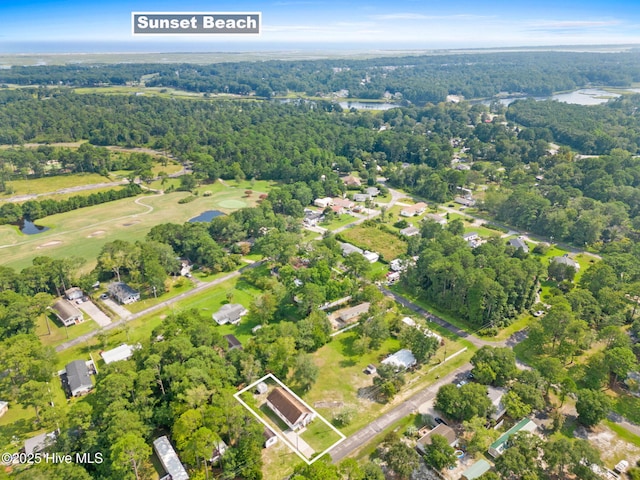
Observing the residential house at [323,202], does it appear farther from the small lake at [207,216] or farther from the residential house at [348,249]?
the residential house at [348,249]

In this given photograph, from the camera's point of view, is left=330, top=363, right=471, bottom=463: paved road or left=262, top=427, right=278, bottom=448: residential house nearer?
left=330, top=363, right=471, bottom=463: paved road

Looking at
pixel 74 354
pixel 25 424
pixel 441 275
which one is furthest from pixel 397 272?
pixel 25 424

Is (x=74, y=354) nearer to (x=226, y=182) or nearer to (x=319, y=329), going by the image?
(x=319, y=329)

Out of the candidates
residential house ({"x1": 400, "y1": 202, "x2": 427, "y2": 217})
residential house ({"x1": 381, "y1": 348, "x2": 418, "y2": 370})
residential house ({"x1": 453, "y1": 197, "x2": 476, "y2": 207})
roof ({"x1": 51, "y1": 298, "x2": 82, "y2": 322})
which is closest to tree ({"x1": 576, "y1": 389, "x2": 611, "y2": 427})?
residential house ({"x1": 381, "y1": 348, "x2": 418, "y2": 370})

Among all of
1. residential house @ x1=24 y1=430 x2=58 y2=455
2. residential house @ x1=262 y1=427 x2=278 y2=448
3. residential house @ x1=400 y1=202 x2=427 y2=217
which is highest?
residential house @ x1=400 y1=202 x2=427 y2=217

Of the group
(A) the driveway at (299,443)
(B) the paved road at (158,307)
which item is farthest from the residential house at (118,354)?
(A) the driveway at (299,443)

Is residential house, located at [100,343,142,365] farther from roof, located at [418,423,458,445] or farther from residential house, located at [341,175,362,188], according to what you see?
residential house, located at [341,175,362,188]

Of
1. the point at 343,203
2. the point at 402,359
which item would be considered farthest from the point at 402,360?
the point at 343,203
